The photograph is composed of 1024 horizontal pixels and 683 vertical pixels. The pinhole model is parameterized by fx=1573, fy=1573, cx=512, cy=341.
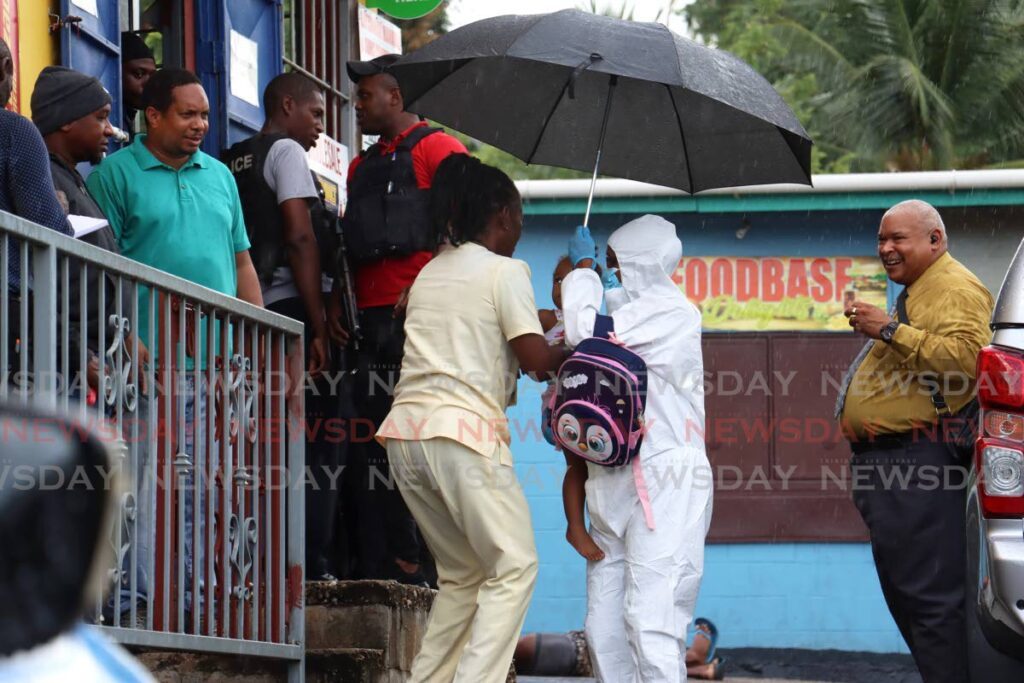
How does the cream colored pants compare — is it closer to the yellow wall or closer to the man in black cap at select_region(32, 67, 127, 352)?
the man in black cap at select_region(32, 67, 127, 352)

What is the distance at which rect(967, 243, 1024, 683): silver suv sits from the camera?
15.5 ft

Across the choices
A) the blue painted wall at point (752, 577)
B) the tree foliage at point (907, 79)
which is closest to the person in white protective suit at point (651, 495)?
the blue painted wall at point (752, 577)

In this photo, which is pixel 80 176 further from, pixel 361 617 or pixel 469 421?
pixel 361 617

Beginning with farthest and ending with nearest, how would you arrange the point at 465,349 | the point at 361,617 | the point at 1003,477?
the point at 361,617, the point at 465,349, the point at 1003,477

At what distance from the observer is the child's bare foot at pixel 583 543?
5.20 metres

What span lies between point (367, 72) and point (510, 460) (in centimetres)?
224

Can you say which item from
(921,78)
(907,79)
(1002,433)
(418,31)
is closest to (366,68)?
(1002,433)

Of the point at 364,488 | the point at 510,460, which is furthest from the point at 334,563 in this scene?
the point at 510,460

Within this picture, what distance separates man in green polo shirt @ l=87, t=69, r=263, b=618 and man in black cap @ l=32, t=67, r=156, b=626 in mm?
197

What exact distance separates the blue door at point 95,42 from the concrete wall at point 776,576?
500cm

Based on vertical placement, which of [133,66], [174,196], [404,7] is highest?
[404,7]

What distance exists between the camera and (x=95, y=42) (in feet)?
22.4

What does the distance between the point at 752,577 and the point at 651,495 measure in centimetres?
650

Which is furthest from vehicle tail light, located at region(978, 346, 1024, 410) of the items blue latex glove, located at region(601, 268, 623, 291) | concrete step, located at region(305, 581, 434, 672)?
concrete step, located at region(305, 581, 434, 672)
